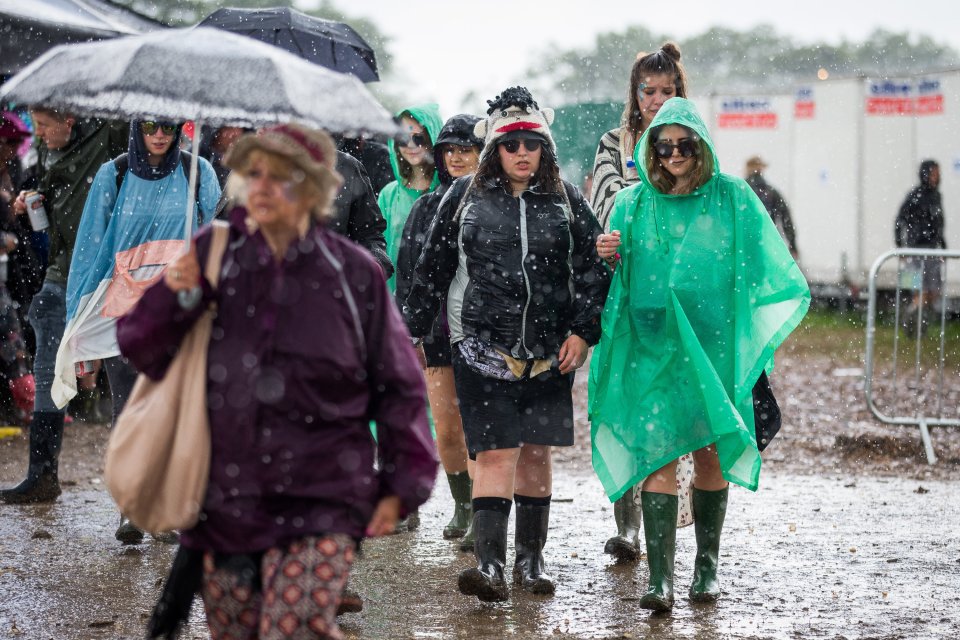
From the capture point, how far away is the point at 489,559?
5.62 metres

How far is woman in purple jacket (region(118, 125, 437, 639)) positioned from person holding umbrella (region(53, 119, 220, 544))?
3.08m

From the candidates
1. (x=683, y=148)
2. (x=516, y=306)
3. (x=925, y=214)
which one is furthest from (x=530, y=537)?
(x=925, y=214)

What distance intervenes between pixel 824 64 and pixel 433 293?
95.5 m

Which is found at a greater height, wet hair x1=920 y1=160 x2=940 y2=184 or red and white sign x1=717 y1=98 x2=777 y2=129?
red and white sign x1=717 y1=98 x2=777 y2=129

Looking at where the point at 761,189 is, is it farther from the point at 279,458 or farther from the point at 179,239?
the point at 279,458

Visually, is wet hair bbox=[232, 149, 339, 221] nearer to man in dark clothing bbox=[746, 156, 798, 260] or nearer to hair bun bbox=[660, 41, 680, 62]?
hair bun bbox=[660, 41, 680, 62]

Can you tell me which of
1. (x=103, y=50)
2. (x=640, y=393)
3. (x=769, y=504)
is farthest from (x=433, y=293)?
(x=769, y=504)

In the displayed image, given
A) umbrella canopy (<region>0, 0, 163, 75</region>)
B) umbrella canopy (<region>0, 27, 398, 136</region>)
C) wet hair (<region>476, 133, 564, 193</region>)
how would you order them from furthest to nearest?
umbrella canopy (<region>0, 0, 163, 75</region>), wet hair (<region>476, 133, 564, 193</region>), umbrella canopy (<region>0, 27, 398, 136</region>)

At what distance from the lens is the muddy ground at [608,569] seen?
5.34 metres

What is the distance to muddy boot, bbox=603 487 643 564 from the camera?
6.63 meters

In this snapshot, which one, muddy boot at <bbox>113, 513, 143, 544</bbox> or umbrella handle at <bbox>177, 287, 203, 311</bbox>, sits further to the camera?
muddy boot at <bbox>113, 513, 143, 544</bbox>

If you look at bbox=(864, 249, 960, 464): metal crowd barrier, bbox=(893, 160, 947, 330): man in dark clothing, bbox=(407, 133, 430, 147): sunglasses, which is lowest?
bbox=(864, 249, 960, 464): metal crowd barrier

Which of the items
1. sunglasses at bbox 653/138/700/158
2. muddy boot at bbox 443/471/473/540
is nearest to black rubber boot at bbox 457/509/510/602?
muddy boot at bbox 443/471/473/540

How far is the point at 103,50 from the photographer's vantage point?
4.04 meters
